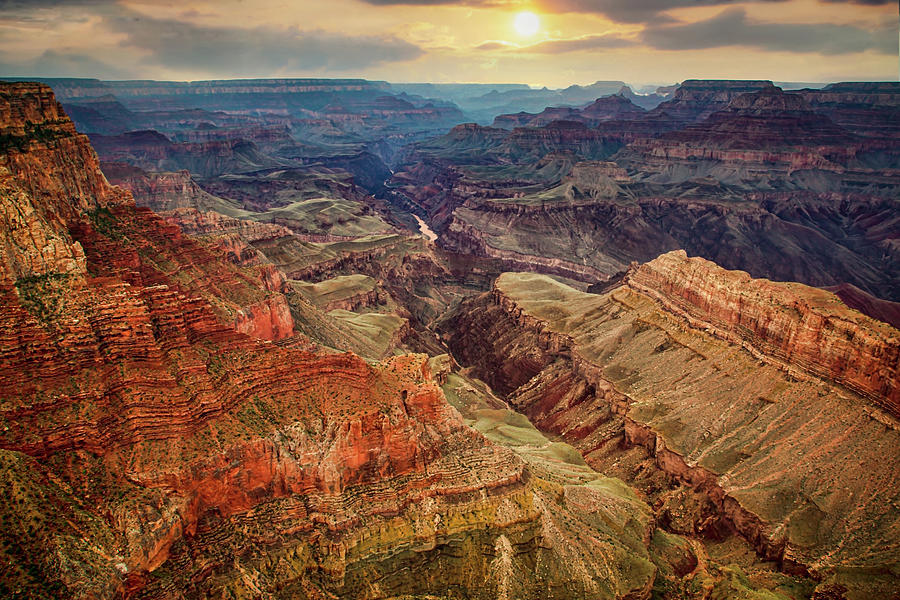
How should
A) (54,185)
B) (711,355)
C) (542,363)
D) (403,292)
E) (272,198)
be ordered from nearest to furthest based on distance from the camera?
(54,185)
(711,355)
(542,363)
(403,292)
(272,198)

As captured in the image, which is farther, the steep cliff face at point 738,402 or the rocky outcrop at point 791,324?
the rocky outcrop at point 791,324

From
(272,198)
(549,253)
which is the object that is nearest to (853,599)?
(549,253)

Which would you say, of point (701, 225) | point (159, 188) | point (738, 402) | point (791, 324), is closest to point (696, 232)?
point (701, 225)

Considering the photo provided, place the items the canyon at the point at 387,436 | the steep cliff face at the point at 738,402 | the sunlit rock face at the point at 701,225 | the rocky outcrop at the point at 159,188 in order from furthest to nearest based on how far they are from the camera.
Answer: the rocky outcrop at the point at 159,188
the sunlit rock face at the point at 701,225
the steep cliff face at the point at 738,402
the canyon at the point at 387,436

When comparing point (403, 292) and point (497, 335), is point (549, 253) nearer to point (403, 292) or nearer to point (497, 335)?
point (403, 292)

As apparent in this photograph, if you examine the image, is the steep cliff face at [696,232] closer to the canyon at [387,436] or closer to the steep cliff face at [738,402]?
the steep cliff face at [738,402]

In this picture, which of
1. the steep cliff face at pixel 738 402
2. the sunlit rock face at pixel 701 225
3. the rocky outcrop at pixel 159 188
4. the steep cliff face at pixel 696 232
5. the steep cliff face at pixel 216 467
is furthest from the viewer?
the rocky outcrop at pixel 159 188

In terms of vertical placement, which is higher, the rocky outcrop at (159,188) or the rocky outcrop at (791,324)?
the rocky outcrop at (159,188)

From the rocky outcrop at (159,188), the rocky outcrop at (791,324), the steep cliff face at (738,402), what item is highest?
the rocky outcrop at (159,188)

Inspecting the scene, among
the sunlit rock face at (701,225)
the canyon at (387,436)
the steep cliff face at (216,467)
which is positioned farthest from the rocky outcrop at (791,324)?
the sunlit rock face at (701,225)
